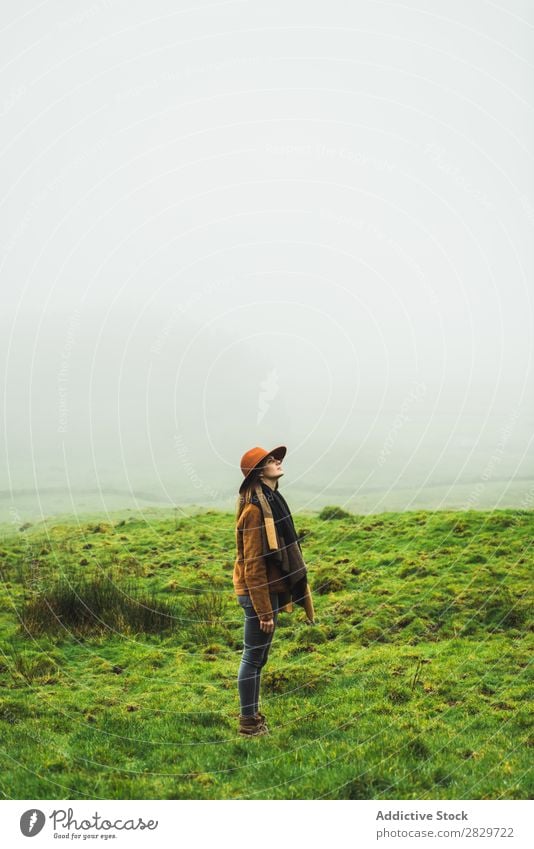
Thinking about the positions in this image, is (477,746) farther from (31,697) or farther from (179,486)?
(179,486)

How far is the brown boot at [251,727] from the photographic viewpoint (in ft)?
30.6

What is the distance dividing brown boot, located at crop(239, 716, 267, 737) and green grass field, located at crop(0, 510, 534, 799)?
0.13 metres

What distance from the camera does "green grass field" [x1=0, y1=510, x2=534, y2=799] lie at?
8.73 m

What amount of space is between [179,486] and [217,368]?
7.77ft

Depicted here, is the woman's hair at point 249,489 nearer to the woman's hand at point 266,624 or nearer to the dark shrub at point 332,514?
the woman's hand at point 266,624

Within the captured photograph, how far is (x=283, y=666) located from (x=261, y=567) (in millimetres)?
3331

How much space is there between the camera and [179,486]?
52.3 ft

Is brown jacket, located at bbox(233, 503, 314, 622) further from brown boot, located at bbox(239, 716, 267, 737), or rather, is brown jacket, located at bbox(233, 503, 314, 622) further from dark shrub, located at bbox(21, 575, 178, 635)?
dark shrub, located at bbox(21, 575, 178, 635)

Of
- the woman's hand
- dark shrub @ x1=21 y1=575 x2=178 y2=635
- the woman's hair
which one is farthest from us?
dark shrub @ x1=21 y1=575 x2=178 y2=635

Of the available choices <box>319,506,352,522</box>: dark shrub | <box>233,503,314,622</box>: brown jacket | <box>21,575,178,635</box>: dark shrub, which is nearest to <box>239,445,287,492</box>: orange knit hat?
<box>233,503,314,622</box>: brown jacket

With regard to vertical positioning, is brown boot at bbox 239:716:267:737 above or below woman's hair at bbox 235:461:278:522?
below
